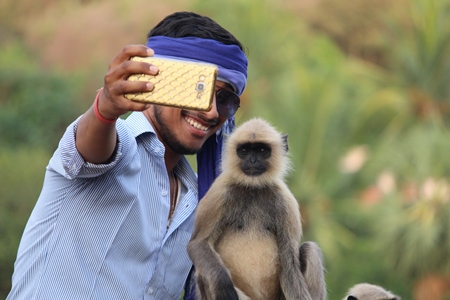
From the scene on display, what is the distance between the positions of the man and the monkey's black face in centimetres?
16

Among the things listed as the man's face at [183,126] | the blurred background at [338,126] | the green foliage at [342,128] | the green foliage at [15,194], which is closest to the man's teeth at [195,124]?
the man's face at [183,126]

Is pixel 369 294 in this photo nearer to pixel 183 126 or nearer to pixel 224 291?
pixel 224 291

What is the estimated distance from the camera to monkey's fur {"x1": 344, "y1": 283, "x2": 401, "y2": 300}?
4.33 m

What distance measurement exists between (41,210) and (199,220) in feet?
2.24

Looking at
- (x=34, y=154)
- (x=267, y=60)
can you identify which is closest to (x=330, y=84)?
(x=267, y=60)

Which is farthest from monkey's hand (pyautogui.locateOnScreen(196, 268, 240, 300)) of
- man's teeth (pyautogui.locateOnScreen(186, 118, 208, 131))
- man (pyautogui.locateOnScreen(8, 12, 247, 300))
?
man's teeth (pyautogui.locateOnScreen(186, 118, 208, 131))

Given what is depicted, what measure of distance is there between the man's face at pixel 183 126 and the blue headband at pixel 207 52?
0.21 feet

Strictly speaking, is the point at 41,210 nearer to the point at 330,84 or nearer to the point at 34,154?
the point at 330,84

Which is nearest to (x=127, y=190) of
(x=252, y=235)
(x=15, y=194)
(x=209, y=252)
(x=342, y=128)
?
(x=209, y=252)

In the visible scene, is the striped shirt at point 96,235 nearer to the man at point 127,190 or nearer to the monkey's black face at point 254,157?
the man at point 127,190

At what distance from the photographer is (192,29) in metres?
3.83

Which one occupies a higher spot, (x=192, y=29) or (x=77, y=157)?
(x=192, y=29)

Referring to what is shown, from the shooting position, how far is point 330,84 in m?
18.7

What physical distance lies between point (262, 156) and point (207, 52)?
0.58 m
